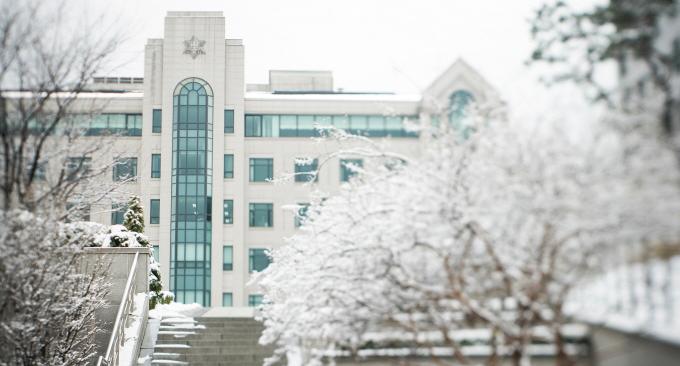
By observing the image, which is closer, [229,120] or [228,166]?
[228,166]

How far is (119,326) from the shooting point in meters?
15.7

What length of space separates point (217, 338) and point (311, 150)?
90.5ft

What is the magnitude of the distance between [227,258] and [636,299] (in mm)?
38200

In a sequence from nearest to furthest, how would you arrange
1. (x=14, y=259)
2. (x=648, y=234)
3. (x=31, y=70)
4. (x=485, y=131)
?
(x=648, y=234) < (x=485, y=131) < (x=14, y=259) < (x=31, y=70)

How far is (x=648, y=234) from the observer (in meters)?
7.36

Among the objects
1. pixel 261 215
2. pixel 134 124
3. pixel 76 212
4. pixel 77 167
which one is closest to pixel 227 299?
pixel 261 215

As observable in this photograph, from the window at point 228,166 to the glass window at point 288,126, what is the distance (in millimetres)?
3169

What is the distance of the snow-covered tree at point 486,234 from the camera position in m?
7.68

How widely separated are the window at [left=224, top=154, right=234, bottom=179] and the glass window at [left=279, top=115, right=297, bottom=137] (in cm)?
317

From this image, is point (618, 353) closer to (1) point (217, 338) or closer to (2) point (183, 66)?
(1) point (217, 338)

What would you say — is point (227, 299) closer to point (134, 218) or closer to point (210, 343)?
point (134, 218)

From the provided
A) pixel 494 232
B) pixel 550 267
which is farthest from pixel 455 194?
pixel 550 267

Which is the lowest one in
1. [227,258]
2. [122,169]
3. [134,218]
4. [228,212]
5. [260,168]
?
[134,218]

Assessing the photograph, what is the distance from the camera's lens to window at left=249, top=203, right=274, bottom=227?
4519 cm
